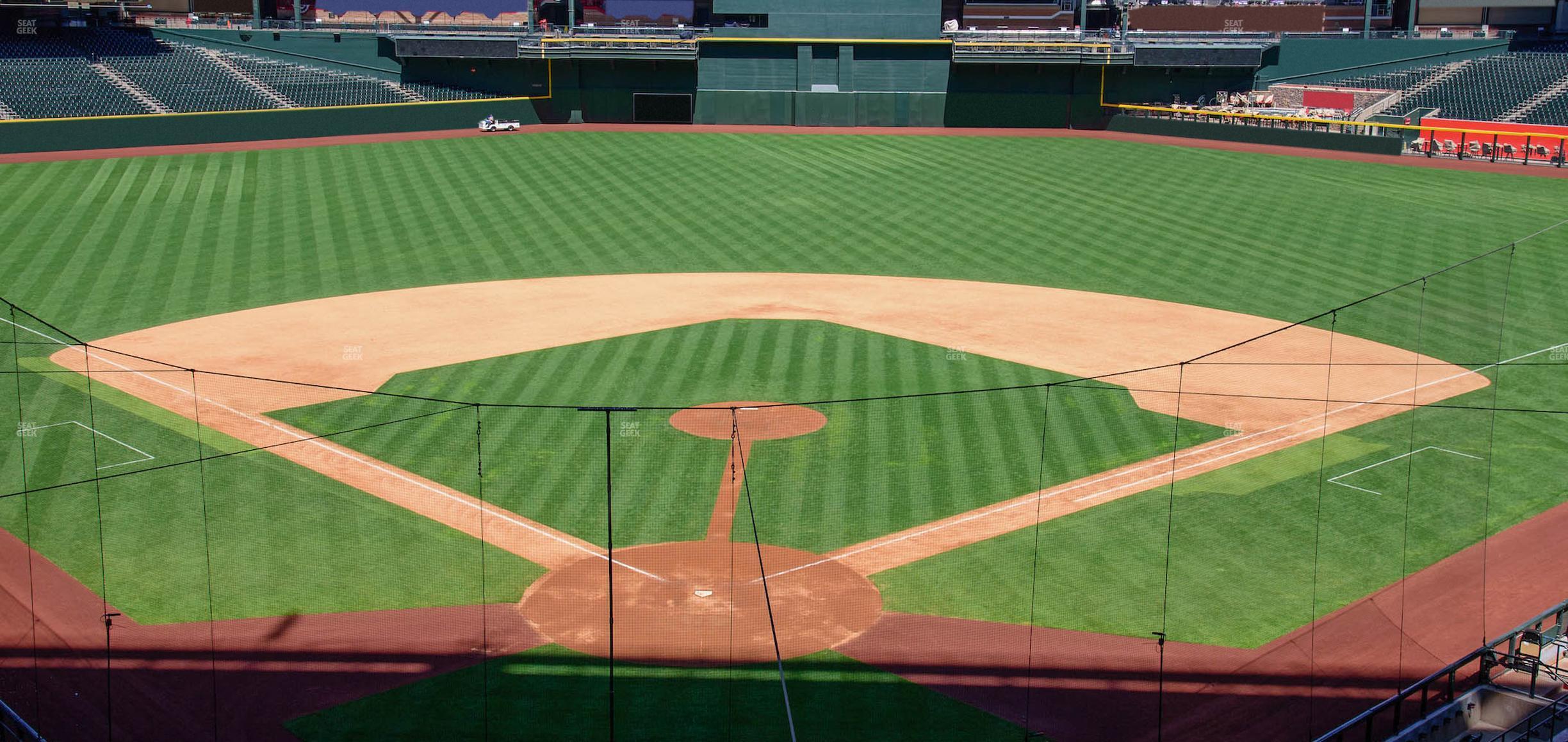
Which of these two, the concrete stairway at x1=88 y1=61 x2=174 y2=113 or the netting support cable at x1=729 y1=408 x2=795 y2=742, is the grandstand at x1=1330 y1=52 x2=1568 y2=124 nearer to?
the netting support cable at x1=729 y1=408 x2=795 y2=742

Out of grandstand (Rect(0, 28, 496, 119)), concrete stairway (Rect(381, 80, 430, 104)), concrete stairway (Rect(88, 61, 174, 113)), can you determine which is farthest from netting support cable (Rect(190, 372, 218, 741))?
concrete stairway (Rect(381, 80, 430, 104))

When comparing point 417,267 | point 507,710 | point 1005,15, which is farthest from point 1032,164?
point 507,710

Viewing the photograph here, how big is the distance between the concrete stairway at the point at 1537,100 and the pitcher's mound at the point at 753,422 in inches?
1654

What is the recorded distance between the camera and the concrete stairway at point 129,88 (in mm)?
50938

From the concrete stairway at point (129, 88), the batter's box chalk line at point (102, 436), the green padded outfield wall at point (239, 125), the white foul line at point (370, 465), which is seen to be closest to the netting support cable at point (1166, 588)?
the white foul line at point (370, 465)

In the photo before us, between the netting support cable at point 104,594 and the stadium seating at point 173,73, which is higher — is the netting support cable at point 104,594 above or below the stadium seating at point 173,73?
below

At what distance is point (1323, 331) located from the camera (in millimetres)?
33625

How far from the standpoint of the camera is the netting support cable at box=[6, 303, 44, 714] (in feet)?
56.0

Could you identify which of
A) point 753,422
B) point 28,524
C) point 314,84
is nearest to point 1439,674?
point 753,422

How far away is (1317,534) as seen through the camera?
2188cm

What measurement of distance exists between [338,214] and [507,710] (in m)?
31.4

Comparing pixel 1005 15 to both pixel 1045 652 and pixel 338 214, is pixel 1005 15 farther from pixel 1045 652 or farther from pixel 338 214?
pixel 1045 652

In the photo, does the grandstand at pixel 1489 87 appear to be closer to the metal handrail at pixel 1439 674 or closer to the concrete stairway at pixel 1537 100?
the concrete stairway at pixel 1537 100

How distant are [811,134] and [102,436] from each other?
124 ft
